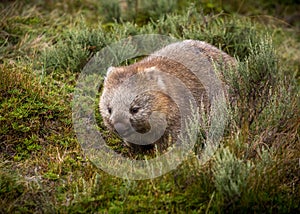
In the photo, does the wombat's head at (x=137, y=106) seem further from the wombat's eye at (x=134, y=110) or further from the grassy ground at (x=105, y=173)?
the grassy ground at (x=105, y=173)

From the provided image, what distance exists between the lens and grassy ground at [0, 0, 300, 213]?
161 inches

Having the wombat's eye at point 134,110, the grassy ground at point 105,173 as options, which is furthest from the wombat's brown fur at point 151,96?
the grassy ground at point 105,173

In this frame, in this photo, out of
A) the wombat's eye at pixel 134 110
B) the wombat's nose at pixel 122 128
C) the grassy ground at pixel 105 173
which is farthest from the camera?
the wombat's eye at pixel 134 110

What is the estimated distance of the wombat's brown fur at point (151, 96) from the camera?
4.75 m

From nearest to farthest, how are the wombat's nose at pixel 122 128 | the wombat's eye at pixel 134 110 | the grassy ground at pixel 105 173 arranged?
the grassy ground at pixel 105 173
the wombat's nose at pixel 122 128
the wombat's eye at pixel 134 110

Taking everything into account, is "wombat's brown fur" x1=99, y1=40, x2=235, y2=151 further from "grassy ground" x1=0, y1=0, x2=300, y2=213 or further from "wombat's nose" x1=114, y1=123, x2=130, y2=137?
"grassy ground" x1=0, y1=0, x2=300, y2=213

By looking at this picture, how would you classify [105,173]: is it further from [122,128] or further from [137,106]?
[137,106]

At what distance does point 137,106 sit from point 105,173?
0.78 metres

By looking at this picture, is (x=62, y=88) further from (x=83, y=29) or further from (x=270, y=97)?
(x=270, y=97)

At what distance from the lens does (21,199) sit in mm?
4152

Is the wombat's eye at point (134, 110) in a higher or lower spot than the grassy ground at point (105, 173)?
higher

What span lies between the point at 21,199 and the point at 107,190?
785mm

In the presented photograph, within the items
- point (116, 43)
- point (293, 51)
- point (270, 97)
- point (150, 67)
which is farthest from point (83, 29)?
point (293, 51)

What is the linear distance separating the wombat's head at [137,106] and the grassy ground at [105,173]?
55 cm
